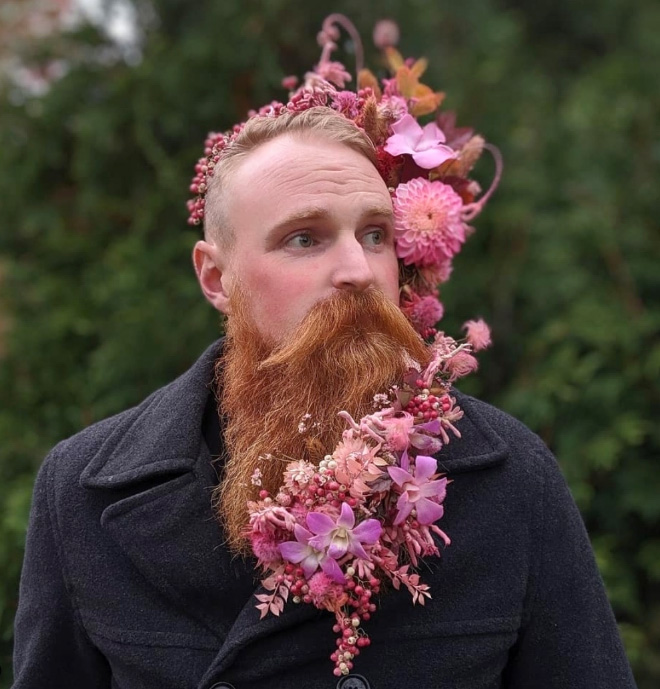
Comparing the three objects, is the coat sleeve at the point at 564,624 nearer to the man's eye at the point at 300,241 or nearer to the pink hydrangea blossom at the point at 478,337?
the pink hydrangea blossom at the point at 478,337

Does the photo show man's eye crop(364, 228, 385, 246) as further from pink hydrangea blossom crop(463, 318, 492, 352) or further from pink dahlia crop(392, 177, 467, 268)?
pink hydrangea blossom crop(463, 318, 492, 352)

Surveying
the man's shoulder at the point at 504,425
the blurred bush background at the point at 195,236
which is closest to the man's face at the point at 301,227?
the man's shoulder at the point at 504,425

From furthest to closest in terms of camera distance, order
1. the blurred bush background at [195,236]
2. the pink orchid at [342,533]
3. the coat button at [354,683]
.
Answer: the blurred bush background at [195,236]
the coat button at [354,683]
the pink orchid at [342,533]

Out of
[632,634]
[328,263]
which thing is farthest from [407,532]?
[632,634]

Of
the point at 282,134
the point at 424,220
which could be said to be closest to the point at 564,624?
the point at 424,220

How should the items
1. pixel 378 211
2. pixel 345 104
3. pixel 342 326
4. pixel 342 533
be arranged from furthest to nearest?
pixel 345 104
pixel 378 211
pixel 342 326
pixel 342 533

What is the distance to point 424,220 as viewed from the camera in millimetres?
2059

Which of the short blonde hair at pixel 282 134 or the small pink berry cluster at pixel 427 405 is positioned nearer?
the small pink berry cluster at pixel 427 405

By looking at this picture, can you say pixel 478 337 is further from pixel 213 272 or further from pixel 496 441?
pixel 213 272

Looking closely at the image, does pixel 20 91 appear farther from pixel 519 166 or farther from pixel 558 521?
pixel 558 521

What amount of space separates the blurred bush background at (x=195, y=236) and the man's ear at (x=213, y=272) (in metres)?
1.42

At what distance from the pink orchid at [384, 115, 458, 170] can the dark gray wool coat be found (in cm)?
61

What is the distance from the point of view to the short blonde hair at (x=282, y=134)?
2.00m

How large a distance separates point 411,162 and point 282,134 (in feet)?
1.06
